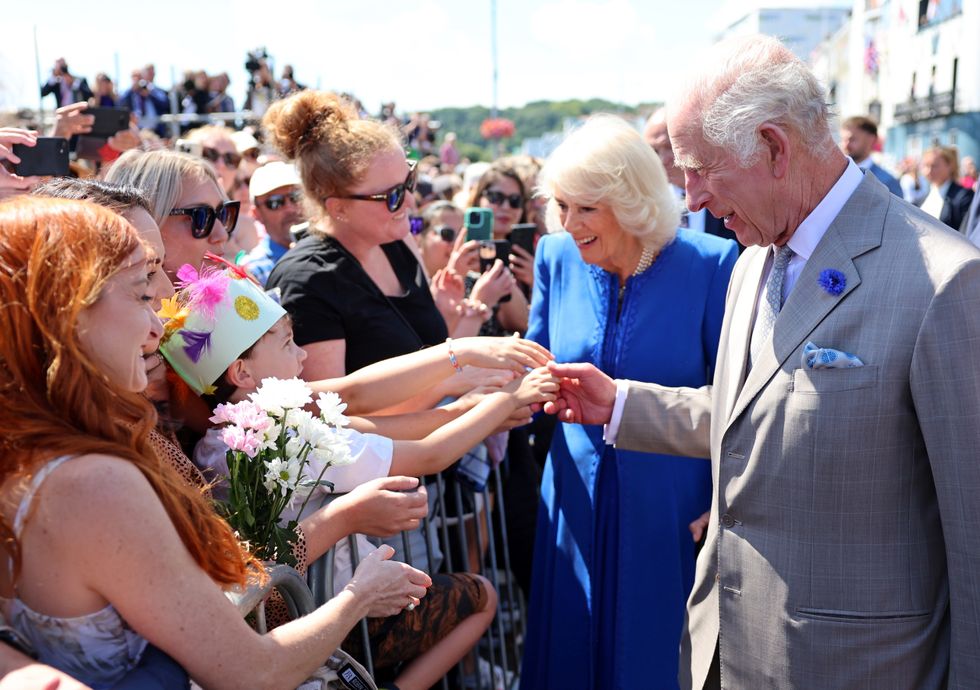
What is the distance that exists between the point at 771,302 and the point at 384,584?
122cm

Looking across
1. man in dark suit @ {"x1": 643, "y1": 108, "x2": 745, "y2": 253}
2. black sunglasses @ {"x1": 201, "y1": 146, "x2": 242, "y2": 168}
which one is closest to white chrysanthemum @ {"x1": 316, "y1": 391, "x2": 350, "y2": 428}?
man in dark suit @ {"x1": 643, "y1": 108, "x2": 745, "y2": 253}

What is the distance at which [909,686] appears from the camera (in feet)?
6.76

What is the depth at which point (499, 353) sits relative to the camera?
10.9ft

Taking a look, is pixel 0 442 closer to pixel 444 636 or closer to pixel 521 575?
pixel 444 636

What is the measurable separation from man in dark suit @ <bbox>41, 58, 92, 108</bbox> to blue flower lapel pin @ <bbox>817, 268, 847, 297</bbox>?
13.0 meters

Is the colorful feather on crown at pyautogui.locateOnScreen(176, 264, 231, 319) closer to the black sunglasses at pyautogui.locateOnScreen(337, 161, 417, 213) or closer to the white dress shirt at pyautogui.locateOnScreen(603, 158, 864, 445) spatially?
the black sunglasses at pyautogui.locateOnScreen(337, 161, 417, 213)

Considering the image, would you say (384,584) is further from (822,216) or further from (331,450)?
(822,216)

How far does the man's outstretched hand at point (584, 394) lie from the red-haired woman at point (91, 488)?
1.67 m

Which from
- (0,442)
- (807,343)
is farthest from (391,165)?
(0,442)

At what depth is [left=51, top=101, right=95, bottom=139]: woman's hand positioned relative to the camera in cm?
457

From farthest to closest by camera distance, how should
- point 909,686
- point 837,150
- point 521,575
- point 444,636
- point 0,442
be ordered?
point 521,575 → point 444,636 → point 837,150 → point 909,686 → point 0,442

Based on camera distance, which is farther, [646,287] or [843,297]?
[646,287]

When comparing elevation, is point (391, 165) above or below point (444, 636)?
above

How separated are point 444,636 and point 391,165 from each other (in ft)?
6.02
